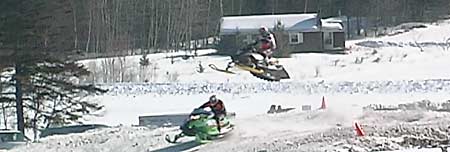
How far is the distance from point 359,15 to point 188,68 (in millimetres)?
31818

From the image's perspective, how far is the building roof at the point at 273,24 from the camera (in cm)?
7406

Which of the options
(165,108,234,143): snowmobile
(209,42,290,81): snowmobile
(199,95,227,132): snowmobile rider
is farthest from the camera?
(209,42,290,81): snowmobile

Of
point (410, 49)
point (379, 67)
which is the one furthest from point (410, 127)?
point (410, 49)

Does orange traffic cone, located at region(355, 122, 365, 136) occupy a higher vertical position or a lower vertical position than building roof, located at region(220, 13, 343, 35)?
lower

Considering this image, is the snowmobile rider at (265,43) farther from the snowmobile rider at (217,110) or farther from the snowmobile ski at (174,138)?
the snowmobile ski at (174,138)

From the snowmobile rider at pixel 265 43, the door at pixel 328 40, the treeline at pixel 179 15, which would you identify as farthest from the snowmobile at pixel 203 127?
the door at pixel 328 40

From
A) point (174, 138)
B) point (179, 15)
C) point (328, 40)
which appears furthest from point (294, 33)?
point (174, 138)

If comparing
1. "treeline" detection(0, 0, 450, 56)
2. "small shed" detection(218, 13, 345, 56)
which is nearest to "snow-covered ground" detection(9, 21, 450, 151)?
"small shed" detection(218, 13, 345, 56)

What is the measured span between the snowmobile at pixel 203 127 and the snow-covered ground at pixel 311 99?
0.29 m

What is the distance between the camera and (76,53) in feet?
116

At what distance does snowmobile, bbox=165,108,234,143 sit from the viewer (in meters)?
22.8

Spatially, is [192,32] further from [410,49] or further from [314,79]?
[314,79]

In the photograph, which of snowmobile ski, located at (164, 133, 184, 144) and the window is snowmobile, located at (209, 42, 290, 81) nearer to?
snowmobile ski, located at (164, 133, 184, 144)

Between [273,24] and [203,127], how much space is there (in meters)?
53.8
